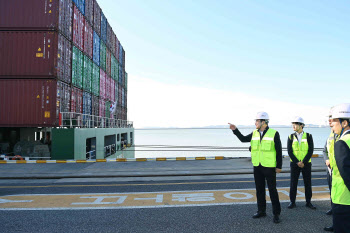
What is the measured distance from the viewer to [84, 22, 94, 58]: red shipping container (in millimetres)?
23891

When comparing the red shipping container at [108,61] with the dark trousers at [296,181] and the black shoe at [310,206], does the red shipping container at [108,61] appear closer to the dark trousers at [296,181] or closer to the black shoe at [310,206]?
the dark trousers at [296,181]

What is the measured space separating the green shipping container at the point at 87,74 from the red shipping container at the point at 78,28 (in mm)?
1438

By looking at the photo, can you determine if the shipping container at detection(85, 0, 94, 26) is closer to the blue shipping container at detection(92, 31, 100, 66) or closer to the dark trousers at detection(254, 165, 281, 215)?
the blue shipping container at detection(92, 31, 100, 66)

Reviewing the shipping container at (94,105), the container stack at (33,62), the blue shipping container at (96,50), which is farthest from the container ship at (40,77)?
the blue shipping container at (96,50)

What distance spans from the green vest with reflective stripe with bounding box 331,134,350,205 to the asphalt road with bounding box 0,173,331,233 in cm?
192

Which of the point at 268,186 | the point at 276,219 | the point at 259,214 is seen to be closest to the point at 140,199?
the point at 259,214

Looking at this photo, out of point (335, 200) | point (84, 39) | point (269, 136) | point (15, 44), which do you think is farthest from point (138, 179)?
point (84, 39)

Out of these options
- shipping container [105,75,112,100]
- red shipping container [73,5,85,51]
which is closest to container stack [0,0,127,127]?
red shipping container [73,5,85,51]

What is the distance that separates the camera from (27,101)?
1750cm

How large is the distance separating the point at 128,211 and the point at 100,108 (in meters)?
24.4

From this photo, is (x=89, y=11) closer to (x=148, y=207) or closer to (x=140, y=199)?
(x=140, y=199)

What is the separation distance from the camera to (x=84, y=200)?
662cm

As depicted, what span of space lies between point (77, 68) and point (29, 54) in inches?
169

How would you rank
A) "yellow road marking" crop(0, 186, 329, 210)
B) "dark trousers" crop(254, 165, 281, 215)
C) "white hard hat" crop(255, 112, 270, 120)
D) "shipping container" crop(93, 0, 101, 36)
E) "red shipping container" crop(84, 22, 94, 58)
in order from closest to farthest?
"dark trousers" crop(254, 165, 281, 215) → "white hard hat" crop(255, 112, 270, 120) → "yellow road marking" crop(0, 186, 329, 210) → "red shipping container" crop(84, 22, 94, 58) → "shipping container" crop(93, 0, 101, 36)
